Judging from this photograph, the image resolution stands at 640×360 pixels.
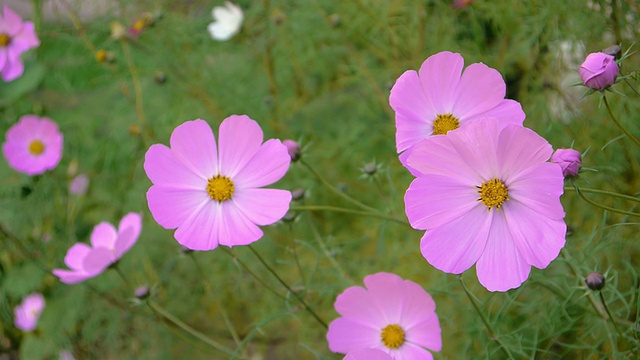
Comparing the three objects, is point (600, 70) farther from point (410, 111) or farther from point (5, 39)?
point (5, 39)

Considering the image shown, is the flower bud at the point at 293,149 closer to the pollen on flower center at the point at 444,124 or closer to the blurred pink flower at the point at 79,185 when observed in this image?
the pollen on flower center at the point at 444,124

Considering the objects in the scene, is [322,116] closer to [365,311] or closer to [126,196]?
[126,196]

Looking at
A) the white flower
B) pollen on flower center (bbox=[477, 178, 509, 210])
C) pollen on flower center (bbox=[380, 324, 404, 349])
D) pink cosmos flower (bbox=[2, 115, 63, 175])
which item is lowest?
pink cosmos flower (bbox=[2, 115, 63, 175])

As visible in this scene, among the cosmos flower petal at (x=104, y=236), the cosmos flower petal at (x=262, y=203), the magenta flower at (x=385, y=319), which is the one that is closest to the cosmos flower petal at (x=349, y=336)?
the magenta flower at (x=385, y=319)

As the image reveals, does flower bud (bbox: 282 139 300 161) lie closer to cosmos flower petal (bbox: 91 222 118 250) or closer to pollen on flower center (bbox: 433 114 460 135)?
pollen on flower center (bbox: 433 114 460 135)

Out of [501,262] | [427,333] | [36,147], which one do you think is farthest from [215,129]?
[501,262]

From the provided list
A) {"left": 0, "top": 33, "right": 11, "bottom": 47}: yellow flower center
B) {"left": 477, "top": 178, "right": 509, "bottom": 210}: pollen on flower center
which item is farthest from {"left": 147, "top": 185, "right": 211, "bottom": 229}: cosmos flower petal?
{"left": 0, "top": 33, "right": 11, "bottom": 47}: yellow flower center

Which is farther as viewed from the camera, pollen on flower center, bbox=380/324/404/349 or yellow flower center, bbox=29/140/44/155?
yellow flower center, bbox=29/140/44/155
